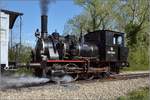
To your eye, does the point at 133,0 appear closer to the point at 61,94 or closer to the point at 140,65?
the point at 140,65

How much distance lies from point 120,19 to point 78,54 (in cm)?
2524

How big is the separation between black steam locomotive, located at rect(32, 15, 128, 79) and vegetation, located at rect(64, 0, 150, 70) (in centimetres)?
1944

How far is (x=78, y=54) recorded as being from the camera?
20.2 m

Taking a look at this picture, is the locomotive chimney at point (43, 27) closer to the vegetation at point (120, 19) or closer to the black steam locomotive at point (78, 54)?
the black steam locomotive at point (78, 54)

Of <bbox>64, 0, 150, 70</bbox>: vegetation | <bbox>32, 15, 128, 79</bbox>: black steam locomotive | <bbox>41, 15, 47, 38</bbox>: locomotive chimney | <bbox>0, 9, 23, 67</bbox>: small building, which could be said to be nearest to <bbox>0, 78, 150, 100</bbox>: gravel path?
<bbox>0, 9, 23, 67</bbox>: small building

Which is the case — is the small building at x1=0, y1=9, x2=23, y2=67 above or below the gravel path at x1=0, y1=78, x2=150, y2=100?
above

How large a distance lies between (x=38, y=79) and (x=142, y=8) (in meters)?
29.7

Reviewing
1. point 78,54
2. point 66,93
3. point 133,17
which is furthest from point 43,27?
point 133,17

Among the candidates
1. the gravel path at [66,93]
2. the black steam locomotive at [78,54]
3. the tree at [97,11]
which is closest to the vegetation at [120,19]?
the tree at [97,11]

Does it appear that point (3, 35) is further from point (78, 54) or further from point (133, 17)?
point (133, 17)

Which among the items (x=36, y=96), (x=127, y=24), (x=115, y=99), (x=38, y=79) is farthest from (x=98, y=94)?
(x=127, y=24)

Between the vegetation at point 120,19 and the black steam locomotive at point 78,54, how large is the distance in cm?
1944

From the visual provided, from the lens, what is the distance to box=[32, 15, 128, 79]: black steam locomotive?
725 inches

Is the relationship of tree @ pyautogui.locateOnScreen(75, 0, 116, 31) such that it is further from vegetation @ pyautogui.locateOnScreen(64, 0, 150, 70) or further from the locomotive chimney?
the locomotive chimney
